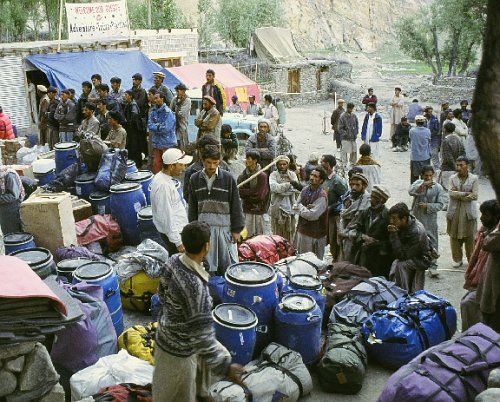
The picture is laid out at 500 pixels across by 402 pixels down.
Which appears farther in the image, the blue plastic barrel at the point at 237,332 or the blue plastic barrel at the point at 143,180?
the blue plastic barrel at the point at 143,180

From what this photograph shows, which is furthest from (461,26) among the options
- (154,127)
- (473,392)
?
(473,392)

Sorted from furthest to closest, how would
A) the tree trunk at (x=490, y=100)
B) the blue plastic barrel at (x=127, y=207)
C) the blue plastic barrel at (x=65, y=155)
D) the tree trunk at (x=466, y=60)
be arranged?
the tree trunk at (x=466, y=60), the blue plastic barrel at (x=65, y=155), the blue plastic barrel at (x=127, y=207), the tree trunk at (x=490, y=100)

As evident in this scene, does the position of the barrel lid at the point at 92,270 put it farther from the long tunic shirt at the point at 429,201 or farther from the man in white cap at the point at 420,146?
the man in white cap at the point at 420,146

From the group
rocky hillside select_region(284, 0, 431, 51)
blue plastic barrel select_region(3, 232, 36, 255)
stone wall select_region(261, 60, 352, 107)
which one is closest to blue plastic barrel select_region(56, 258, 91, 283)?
blue plastic barrel select_region(3, 232, 36, 255)

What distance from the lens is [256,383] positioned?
15.4 ft

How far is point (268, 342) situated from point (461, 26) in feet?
92.8

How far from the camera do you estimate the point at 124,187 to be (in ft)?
24.4

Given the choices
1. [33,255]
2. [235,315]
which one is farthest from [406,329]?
[33,255]

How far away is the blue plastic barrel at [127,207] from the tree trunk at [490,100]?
596cm

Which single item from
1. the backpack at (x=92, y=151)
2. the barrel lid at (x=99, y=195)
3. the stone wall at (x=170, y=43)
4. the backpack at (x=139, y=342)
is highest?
the stone wall at (x=170, y=43)

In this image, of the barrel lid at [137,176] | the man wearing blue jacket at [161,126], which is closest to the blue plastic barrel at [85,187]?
the barrel lid at [137,176]

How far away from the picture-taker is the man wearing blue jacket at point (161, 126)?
9961mm

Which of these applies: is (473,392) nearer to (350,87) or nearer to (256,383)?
(256,383)

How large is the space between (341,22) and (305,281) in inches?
2812
